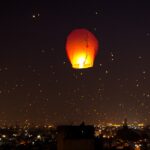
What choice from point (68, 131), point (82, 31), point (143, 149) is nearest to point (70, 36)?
point (82, 31)

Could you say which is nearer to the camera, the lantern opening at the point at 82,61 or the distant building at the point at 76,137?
the lantern opening at the point at 82,61

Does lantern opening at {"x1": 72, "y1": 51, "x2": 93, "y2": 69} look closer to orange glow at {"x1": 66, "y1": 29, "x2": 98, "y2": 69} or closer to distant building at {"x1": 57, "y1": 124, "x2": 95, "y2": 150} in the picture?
orange glow at {"x1": 66, "y1": 29, "x2": 98, "y2": 69}

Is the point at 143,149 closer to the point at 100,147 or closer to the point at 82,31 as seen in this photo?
the point at 100,147

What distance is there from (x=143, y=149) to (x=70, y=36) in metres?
26.0

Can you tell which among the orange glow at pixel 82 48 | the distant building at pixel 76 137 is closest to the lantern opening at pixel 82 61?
the orange glow at pixel 82 48

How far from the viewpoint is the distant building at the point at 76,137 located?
12.0 m

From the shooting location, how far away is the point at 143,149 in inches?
1410

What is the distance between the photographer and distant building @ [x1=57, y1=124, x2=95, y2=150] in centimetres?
1201

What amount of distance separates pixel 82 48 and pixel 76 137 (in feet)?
8.31

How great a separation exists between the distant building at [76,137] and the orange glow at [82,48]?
74.5 inches

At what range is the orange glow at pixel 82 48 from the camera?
36.9 ft

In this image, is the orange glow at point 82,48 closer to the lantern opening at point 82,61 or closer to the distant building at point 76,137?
the lantern opening at point 82,61

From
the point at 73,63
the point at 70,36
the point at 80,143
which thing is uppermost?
the point at 70,36

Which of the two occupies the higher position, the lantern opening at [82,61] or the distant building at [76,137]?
the lantern opening at [82,61]
